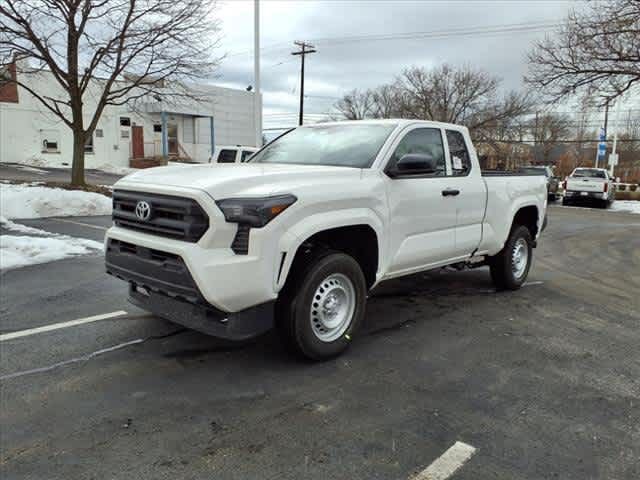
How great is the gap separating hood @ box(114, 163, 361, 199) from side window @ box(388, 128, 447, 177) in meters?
0.74

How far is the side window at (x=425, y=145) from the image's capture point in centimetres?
474

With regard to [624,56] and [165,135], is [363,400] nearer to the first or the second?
[624,56]

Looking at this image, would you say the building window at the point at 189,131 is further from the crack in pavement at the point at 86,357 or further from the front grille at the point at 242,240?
the front grille at the point at 242,240

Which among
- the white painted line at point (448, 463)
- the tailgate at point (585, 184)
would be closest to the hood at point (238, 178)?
the white painted line at point (448, 463)

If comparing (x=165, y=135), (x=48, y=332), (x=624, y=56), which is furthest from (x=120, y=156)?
(x=48, y=332)

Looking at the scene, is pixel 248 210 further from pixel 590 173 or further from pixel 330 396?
pixel 590 173

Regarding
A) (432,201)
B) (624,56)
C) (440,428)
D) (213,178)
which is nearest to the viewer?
(440,428)

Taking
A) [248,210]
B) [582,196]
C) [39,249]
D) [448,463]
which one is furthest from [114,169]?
[448,463]

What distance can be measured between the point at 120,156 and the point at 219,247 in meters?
32.2

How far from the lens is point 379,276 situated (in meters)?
4.41

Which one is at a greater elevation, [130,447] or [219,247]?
[219,247]

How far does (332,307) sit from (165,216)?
1.49m

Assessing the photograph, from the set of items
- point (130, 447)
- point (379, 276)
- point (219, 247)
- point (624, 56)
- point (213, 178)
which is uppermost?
point (624, 56)

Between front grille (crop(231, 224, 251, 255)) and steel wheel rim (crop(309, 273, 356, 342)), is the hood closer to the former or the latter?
front grille (crop(231, 224, 251, 255))
